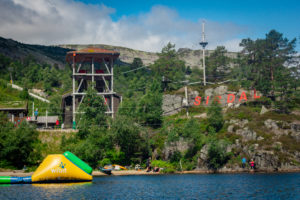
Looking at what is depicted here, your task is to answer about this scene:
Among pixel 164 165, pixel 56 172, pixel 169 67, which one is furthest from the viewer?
pixel 169 67

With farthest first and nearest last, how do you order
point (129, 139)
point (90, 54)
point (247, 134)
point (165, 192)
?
point (90, 54), point (129, 139), point (247, 134), point (165, 192)

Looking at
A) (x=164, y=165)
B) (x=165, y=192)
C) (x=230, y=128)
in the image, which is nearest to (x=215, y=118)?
(x=230, y=128)

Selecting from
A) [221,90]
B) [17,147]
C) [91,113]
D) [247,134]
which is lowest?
[17,147]

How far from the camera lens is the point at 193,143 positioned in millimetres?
64250

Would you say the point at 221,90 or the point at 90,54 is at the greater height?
the point at 90,54

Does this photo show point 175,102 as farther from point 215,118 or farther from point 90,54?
point 90,54

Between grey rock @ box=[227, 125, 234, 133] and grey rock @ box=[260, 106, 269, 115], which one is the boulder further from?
grey rock @ box=[260, 106, 269, 115]

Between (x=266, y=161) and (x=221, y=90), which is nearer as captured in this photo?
(x=266, y=161)

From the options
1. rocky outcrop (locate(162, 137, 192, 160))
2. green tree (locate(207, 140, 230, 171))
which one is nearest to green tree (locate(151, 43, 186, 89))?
rocky outcrop (locate(162, 137, 192, 160))

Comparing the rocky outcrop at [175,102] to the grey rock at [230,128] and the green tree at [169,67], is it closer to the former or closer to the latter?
the green tree at [169,67]

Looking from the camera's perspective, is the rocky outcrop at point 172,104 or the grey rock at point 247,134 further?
the rocky outcrop at point 172,104

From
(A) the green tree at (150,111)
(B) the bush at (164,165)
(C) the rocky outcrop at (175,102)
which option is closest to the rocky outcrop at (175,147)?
(B) the bush at (164,165)

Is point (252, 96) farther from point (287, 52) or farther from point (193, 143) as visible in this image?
point (193, 143)

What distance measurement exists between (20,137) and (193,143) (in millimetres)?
28358
